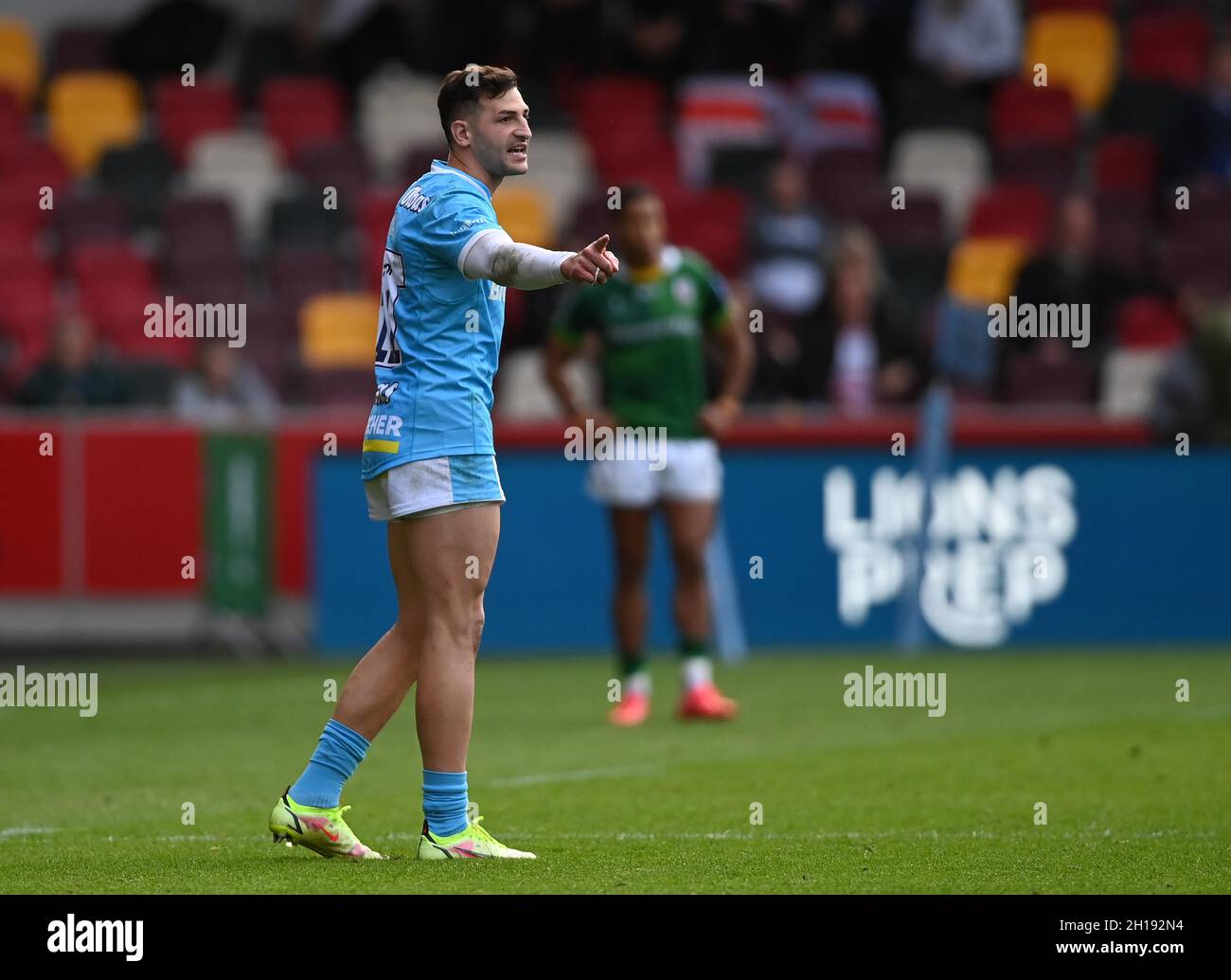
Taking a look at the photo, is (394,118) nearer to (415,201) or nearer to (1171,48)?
(1171,48)

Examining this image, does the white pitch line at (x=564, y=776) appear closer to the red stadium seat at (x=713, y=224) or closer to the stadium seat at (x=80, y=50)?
the red stadium seat at (x=713, y=224)

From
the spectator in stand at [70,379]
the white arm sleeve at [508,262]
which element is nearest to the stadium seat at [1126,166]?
the spectator in stand at [70,379]

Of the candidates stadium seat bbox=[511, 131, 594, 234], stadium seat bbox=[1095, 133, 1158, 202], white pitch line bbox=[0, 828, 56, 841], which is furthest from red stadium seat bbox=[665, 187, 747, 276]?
white pitch line bbox=[0, 828, 56, 841]

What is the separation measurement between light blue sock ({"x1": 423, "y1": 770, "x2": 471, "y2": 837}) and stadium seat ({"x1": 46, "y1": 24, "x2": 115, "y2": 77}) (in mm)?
16522

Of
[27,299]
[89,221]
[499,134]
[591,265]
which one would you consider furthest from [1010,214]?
[591,265]

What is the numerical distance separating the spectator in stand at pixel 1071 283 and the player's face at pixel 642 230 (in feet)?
21.8

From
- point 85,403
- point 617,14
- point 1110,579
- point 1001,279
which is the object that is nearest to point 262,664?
point 85,403


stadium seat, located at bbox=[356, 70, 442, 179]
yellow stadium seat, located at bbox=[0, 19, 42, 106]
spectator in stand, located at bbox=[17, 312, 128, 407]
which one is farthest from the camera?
yellow stadium seat, located at bbox=[0, 19, 42, 106]

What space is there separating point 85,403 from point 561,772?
805 cm

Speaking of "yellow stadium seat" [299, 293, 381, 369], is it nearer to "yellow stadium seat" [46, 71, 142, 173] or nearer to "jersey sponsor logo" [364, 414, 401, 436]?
"yellow stadium seat" [46, 71, 142, 173]

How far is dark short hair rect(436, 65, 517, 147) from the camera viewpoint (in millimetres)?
6656

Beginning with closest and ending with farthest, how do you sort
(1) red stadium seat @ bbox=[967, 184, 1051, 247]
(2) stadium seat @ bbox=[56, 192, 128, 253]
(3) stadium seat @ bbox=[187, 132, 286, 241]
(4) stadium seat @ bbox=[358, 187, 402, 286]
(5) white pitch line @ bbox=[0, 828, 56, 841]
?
1. (5) white pitch line @ bbox=[0, 828, 56, 841]
2. (4) stadium seat @ bbox=[358, 187, 402, 286]
3. (2) stadium seat @ bbox=[56, 192, 128, 253]
4. (1) red stadium seat @ bbox=[967, 184, 1051, 247]
5. (3) stadium seat @ bbox=[187, 132, 286, 241]

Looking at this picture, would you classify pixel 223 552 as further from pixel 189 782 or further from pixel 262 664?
pixel 189 782

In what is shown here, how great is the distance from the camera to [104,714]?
11.8 metres
